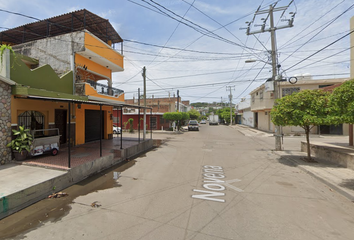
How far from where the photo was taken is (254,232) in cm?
319

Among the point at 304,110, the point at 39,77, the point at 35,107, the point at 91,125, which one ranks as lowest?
the point at 91,125

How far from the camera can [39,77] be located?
26.6ft

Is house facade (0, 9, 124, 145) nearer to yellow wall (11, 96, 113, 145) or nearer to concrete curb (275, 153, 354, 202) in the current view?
yellow wall (11, 96, 113, 145)

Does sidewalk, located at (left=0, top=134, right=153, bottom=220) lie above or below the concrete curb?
above

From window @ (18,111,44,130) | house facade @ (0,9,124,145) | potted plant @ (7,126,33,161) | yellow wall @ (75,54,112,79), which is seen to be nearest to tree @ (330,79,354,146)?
house facade @ (0,9,124,145)

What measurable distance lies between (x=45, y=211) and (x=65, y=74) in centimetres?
789

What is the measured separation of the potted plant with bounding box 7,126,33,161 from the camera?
21.5 ft

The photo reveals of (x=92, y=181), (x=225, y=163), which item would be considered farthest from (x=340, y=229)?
(x=92, y=181)

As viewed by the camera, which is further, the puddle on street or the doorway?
the doorway

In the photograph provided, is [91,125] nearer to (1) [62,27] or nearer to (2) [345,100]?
(1) [62,27]

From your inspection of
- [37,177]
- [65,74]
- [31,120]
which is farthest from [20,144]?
[65,74]

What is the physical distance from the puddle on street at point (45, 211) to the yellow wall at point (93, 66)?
25.7 feet

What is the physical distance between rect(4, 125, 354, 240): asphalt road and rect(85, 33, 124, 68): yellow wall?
803 centimetres

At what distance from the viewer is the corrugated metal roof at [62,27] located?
1130 cm
